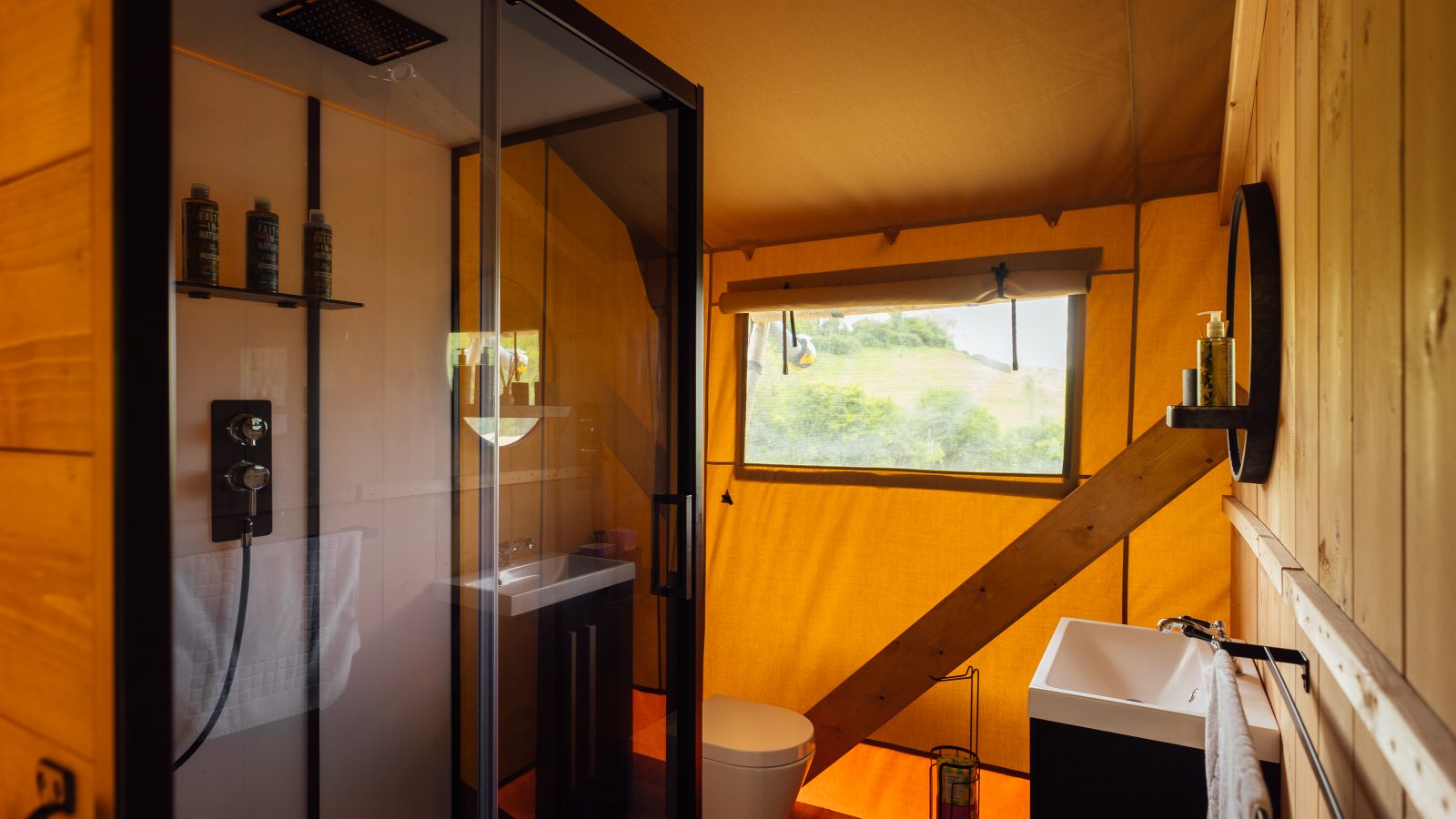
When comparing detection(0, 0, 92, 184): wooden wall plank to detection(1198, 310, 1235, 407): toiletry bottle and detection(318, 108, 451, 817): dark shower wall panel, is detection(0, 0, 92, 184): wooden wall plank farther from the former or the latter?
detection(1198, 310, 1235, 407): toiletry bottle

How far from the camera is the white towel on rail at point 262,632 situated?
996 mm

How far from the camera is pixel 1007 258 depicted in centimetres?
284

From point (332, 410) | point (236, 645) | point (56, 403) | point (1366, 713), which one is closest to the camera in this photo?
point (1366, 713)

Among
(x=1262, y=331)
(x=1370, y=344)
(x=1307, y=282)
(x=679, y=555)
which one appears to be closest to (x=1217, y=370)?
(x=1262, y=331)

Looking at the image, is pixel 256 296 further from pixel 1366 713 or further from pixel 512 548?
pixel 1366 713

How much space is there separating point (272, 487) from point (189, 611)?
0.19 m

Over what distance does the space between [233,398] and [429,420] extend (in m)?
0.30

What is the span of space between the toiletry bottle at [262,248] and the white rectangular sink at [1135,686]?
153 centimetres

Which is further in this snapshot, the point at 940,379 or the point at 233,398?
the point at 940,379

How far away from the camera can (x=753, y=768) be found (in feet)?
7.50

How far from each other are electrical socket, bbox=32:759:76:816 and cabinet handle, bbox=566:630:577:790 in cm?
85

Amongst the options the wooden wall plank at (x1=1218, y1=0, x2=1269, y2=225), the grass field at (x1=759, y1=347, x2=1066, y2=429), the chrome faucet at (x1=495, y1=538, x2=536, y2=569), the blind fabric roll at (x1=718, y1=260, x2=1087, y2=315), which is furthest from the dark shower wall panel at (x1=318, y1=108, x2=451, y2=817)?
the grass field at (x1=759, y1=347, x2=1066, y2=429)

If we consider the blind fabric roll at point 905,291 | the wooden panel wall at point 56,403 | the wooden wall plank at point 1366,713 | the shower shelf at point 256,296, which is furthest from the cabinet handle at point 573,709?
the blind fabric roll at point 905,291

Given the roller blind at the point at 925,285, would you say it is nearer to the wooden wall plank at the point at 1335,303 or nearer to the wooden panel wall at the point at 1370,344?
the wooden panel wall at the point at 1370,344
